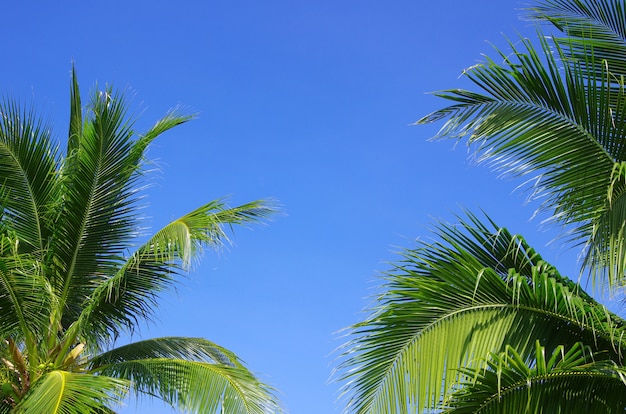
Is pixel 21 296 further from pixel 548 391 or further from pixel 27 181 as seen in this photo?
pixel 548 391

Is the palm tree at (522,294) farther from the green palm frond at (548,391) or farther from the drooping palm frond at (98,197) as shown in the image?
the drooping palm frond at (98,197)

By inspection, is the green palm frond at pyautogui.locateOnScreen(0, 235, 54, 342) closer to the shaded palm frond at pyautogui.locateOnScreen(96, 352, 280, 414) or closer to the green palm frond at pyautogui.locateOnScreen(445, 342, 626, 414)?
the shaded palm frond at pyautogui.locateOnScreen(96, 352, 280, 414)

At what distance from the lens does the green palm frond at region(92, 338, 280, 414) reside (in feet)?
28.5

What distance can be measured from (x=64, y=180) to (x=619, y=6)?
6.84m

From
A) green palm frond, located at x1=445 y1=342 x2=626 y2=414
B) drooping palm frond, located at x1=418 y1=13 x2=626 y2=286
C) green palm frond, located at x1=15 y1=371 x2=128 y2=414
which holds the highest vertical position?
drooping palm frond, located at x1=418 y1=13 x2=626 y2=286

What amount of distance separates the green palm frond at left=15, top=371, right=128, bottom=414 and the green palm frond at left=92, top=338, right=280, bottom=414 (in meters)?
0.85

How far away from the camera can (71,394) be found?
782 centimetres

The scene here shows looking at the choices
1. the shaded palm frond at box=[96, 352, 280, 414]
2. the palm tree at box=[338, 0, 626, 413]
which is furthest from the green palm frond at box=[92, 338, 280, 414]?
the palm tree at box=[338, 0, 626, 413]

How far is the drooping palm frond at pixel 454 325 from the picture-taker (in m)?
5.79

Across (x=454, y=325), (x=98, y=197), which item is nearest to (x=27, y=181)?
(x=98, y=197)

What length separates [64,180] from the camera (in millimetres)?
10117

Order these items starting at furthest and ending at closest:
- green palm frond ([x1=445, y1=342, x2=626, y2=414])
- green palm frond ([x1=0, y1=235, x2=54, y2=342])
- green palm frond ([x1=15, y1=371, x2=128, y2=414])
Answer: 1. green palm frond ([x1=0, y1=235, x2=54, y2=342])
2. green palm frond ([x1=15, y1=371, x2=128, y2=414])
3. green palm frond ([x1=445, y1=342, x2=626, y2=414])

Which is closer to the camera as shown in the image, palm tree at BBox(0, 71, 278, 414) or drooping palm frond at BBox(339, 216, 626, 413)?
drooping palm frond at BBox(339, 216, 626, 413)

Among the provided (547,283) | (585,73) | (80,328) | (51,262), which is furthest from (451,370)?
(51,262)
